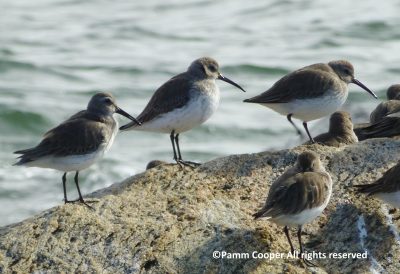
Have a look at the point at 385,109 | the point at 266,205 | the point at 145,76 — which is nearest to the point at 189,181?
the point at 266,205

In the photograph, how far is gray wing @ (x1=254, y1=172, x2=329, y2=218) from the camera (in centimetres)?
873

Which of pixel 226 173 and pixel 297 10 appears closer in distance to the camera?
pixel 226 173

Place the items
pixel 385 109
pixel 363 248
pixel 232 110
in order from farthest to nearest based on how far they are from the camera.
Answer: pixel 232 110
pixel 385 109
pixel 363 248

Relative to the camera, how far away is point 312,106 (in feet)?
40.8

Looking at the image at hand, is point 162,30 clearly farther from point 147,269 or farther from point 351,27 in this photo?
point 147,269

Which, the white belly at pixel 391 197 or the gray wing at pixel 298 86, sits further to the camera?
the gray wing at pixel 298 86

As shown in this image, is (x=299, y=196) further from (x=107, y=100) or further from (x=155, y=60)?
(x=155, y=60)

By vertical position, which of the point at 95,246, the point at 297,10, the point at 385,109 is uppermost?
the point at 95,246

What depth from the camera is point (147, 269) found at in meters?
8.41

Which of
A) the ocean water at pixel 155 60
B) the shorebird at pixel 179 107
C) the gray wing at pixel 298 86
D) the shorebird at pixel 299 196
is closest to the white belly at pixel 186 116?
the shorebird at pixel 179 107

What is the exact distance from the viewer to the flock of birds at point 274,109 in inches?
359

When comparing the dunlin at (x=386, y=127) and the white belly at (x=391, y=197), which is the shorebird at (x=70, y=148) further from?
the dunlin at (x=386, y=127)

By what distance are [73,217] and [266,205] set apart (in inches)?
71.0

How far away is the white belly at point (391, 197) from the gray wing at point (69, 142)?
3.20 m
